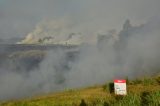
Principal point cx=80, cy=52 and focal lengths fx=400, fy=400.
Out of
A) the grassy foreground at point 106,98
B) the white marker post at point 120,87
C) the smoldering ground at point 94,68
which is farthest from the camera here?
the smoldering ground at point 94,68

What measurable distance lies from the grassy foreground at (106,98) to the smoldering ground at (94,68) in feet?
32.8

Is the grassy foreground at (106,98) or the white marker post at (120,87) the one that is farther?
the white marker post at (120,87)

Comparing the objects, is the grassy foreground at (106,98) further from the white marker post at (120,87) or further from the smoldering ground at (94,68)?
the smoldering ground at (94,68)

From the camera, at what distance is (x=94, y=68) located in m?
40.3

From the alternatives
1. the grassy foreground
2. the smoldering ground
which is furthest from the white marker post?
the smoldering ground

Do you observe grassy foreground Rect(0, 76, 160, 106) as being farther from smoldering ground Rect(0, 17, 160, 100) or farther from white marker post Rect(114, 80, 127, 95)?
smoldering ground Rect(0, 17, 160, 100)

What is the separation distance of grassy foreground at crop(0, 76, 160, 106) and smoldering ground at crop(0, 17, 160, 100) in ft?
32.8

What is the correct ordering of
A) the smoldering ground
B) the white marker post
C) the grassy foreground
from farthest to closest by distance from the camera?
the smoldering ground
the white marker post
the grassy foreground

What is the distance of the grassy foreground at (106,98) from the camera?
16.0m

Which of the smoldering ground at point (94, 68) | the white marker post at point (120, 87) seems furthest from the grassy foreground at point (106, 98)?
the smoldering ground at point (94, 68)

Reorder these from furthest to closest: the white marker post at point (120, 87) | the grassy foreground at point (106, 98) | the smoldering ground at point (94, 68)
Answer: the smoldering ground at point (94, 68) < the white marker post at point (120, 87) < the grassy foreground at point (106, 98)

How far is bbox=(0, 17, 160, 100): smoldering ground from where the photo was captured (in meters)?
35.2

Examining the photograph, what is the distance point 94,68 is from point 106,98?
21711 millimetres

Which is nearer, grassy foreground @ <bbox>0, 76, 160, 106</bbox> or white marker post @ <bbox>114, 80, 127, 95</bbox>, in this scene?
grassy foreground @ <bbox>0, 76, 160, 106</bbox>
